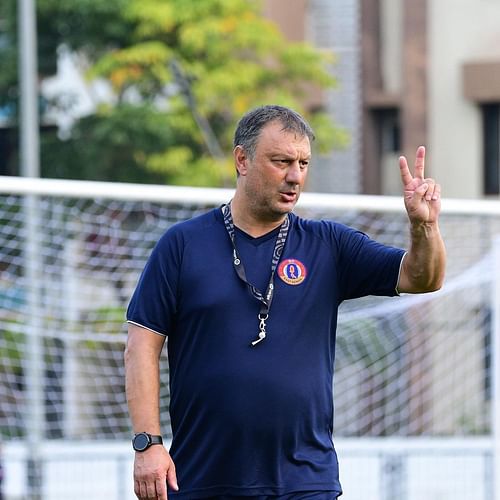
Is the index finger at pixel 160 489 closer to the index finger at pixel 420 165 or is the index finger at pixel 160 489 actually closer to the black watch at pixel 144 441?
the black watch at pixel 144 441

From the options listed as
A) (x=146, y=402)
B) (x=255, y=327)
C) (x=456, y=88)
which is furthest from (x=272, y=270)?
(x=456, y=88)

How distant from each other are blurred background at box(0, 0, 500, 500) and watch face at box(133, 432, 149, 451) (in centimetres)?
322

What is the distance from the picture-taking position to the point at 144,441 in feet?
14.2

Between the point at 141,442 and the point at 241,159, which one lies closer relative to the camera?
the point at 141,442

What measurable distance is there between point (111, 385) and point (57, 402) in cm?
53

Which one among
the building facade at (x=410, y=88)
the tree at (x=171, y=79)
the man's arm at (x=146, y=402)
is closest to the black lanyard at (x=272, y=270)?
the man's arm at (x=146, y=402)

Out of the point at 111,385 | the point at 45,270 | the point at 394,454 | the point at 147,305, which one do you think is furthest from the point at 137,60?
the point at 147,305

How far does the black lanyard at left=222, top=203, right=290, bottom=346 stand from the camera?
4320mm

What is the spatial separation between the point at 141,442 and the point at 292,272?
699 millimetres

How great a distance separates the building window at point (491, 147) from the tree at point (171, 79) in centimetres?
237

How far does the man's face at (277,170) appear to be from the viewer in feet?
14.3

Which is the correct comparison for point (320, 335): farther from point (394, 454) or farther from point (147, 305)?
point (394, 454)

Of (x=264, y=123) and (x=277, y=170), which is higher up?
(x=264, y=123)

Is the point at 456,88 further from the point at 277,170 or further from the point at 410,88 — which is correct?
the point at 277,170
